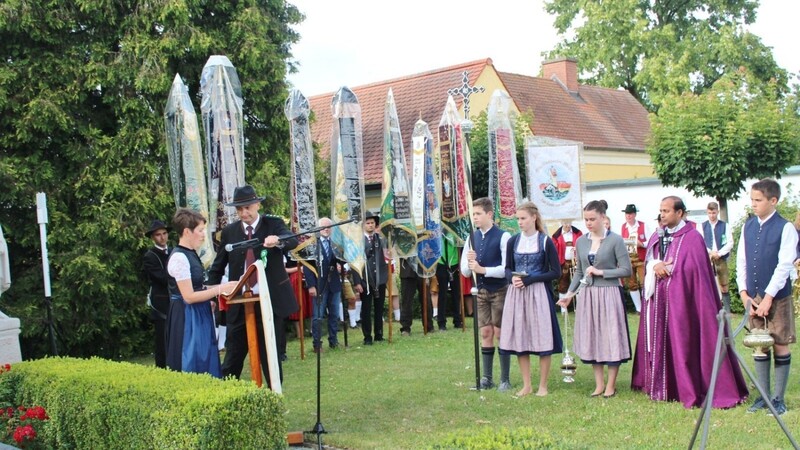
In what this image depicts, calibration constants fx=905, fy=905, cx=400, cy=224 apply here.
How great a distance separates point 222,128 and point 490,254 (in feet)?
10.3

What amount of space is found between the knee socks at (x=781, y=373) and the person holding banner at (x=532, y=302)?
1.94 meters

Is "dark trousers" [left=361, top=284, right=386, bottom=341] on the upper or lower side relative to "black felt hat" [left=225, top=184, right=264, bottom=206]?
lower

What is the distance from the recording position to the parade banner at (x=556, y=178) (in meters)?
13.2

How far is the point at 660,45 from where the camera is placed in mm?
38219

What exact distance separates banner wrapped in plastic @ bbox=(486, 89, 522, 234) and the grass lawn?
277 cm

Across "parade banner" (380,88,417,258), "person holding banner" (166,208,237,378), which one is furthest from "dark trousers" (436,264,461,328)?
"person holding banner" (166,208,237,378)

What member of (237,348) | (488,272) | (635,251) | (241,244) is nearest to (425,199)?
(635,251)

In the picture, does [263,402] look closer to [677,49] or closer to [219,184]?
[219,184]

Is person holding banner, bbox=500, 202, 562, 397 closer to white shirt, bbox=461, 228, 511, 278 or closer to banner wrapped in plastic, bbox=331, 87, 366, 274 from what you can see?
white shirt, bbox=461, 228, 511, 278

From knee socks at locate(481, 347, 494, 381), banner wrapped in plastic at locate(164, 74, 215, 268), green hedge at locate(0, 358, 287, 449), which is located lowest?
knee socks at locate(481, 347, 494, 381)

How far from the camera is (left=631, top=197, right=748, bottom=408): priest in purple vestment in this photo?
25.5ft

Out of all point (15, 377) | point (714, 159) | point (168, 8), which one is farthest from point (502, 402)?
point (714, 159)

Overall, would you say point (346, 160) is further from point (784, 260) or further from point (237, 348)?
point (784, 260)

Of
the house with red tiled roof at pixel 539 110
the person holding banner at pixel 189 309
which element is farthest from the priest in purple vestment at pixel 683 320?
the house with red tiled roof at pixel 539 110
